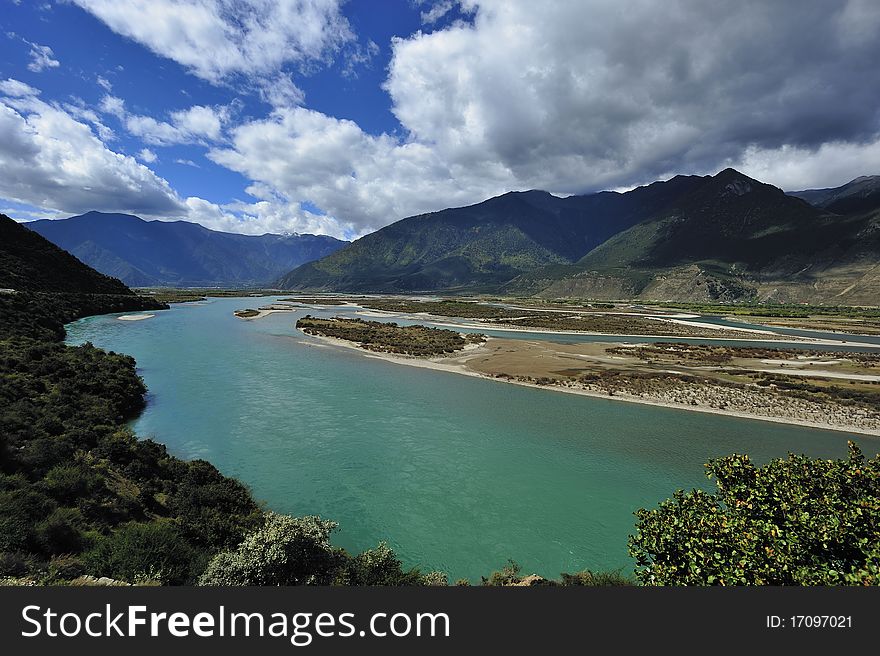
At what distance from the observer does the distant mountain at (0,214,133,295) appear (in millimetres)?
95188

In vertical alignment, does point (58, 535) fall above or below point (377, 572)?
above

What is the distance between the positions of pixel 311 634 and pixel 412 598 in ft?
5.49

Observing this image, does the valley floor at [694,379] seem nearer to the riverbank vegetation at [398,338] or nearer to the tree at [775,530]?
the riverbank vegetation at [398,338]

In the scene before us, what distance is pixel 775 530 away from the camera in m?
7.93

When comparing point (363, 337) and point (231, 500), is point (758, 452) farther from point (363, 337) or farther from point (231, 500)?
Answer: point (363, 337)

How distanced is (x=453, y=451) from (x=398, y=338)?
53.0 m

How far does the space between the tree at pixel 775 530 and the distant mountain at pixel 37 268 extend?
424 feet

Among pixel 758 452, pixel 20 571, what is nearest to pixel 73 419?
pixel 20 571

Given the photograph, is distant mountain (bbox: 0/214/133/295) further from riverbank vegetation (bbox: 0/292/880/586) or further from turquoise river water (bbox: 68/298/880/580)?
riverbank vegetation (bbox: 0/292/880/586)

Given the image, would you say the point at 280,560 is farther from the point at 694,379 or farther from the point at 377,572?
the point at 694,379

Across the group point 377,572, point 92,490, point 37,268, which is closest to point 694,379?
point 377,572

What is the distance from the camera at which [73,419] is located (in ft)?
74.8

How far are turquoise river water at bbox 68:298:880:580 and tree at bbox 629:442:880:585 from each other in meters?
7.73

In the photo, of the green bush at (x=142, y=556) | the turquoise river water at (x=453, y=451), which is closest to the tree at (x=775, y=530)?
the turquoise river water at (x=453, y=451)
